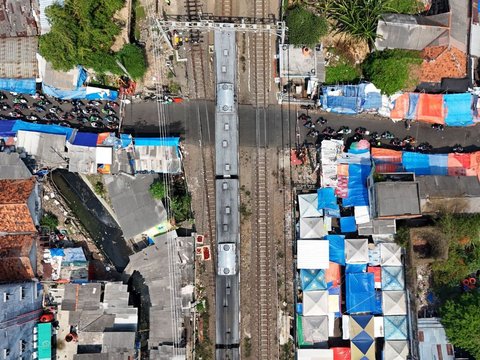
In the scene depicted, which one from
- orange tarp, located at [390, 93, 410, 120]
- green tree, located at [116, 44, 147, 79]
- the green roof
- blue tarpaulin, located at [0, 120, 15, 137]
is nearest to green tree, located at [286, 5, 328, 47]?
orange tarp, located at [390, 93, 410, 120]

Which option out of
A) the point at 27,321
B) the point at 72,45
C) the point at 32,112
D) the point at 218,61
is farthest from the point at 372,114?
the point at 27,321

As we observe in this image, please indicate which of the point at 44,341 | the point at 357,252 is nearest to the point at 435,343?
the point at 357,252

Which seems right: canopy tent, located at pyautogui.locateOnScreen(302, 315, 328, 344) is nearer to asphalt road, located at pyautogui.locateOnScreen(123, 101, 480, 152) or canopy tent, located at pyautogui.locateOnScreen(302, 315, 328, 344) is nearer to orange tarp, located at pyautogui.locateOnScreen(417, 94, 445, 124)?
asphalt road, located at pyautogui.locateOnScreen(123, 101, 480, 152)

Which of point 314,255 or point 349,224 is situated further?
point 349,224

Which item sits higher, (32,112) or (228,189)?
(32,112)

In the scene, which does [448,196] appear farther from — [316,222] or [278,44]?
[278,44]

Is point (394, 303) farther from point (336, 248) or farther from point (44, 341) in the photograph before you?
point (44, 341)

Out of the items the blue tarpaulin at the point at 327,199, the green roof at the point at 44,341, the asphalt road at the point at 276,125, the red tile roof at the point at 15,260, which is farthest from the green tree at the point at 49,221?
the blue tarpaulin at the point at 327,199
